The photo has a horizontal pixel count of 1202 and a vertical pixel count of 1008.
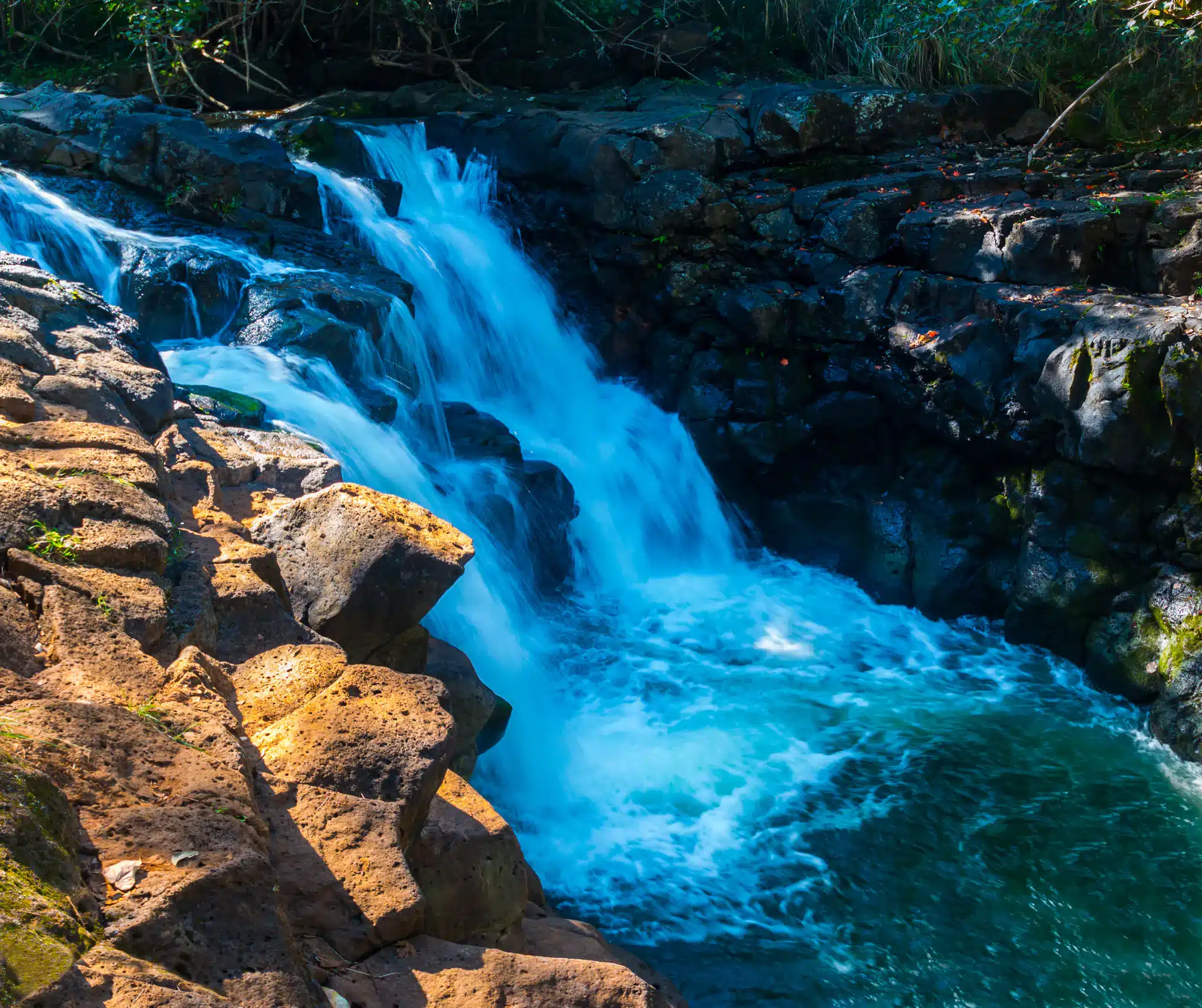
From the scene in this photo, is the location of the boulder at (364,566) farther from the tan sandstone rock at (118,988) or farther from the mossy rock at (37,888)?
the tan sandstone rock at (118,988)

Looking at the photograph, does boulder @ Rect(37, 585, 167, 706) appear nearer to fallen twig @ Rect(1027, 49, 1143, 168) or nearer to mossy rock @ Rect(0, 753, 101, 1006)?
mossy rock @ Rect(0, 753, 101, 1006)

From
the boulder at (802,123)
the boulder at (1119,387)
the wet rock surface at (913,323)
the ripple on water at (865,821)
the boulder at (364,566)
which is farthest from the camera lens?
the boulder at (802,123)

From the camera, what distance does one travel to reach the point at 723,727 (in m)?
7.21

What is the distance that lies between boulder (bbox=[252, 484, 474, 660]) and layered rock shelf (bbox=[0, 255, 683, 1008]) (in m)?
0.01

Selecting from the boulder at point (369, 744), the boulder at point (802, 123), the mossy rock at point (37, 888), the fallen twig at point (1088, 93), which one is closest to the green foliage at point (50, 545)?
the boulder at point (369, 744)

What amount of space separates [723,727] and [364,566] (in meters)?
3.76

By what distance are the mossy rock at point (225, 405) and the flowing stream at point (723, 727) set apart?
43 centimetres

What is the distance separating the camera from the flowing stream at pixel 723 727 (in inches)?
208

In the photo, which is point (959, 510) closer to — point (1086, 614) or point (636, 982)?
point (1086, 614)

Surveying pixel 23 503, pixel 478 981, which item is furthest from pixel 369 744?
pixel 23 503

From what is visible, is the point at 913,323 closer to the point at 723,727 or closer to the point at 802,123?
the point at 802,123

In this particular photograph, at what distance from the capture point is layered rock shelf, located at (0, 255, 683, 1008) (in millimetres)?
2180

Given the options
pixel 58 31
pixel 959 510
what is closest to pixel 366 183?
pixel 58 31

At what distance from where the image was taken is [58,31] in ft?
44.8
